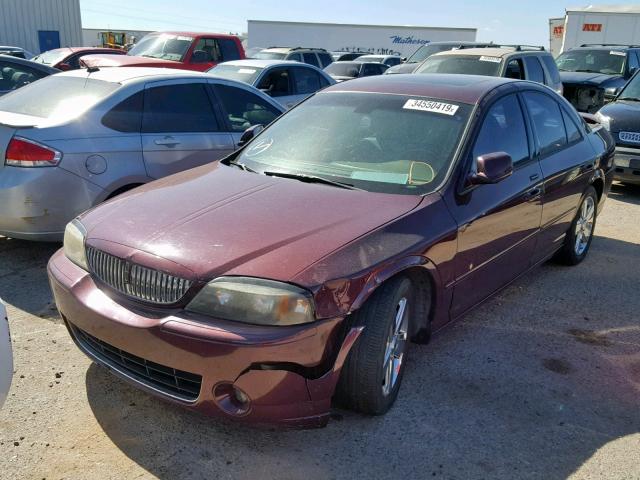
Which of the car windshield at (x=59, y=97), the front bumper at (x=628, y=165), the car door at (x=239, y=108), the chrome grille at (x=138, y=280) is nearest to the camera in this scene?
the chrome grille at (x=138, y=280)

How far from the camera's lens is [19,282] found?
4.59m

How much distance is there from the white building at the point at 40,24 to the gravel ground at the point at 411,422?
73.0 feet

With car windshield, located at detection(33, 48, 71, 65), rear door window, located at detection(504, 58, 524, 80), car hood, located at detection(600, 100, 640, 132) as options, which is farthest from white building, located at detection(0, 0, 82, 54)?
car hood, located at detection(600, 100, 640, 132)

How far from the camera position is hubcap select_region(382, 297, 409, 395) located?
9.93ft

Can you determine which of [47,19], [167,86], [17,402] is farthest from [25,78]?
[47,19]

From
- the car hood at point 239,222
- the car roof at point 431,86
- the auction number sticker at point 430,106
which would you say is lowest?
the car hood at point 239,222

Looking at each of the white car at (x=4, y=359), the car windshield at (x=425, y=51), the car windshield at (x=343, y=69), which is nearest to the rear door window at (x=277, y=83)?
the car windshield at (x=425, y=51)

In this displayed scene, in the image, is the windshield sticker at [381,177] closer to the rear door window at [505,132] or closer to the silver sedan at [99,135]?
the rear door window at [505,132]

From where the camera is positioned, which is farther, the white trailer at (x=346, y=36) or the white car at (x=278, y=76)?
the white trailer at (x=346, y=36)

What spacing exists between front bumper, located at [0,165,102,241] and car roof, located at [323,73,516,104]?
2.08m

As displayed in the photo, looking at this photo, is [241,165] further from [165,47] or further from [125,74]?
[165,47]

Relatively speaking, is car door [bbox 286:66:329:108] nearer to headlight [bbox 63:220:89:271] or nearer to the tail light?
the tail light

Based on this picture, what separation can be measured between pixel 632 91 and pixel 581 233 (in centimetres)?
504

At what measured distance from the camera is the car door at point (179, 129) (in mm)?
5242
